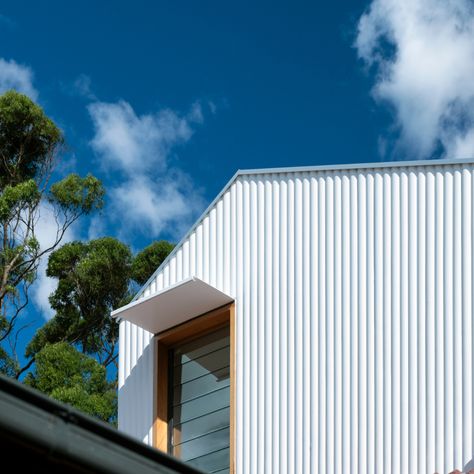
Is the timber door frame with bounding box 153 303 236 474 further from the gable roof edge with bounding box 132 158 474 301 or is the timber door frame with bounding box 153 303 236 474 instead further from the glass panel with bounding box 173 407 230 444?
the gable roof edge with bounding box 132 158 474 301

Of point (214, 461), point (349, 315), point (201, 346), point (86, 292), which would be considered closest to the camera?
point (349, 315)

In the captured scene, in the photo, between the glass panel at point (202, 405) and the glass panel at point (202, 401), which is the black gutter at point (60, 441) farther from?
the glass panel at point (202, 405)

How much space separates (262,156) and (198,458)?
39.2 m

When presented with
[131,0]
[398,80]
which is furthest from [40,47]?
[398,80]

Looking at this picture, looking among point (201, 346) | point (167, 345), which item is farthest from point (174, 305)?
point (167, 345)

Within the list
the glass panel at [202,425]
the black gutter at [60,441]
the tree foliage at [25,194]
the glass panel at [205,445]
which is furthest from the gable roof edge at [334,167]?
the tree foliage at [25,194]

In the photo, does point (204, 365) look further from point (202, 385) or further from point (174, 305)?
point (174, 305)

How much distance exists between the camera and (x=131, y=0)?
47.5 metres

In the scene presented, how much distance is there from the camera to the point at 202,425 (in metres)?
10.3

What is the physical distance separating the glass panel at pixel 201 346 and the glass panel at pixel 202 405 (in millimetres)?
390

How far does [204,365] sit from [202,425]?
1.67 ft

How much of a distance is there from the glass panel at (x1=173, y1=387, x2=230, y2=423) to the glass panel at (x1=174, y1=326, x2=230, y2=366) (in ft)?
1.28

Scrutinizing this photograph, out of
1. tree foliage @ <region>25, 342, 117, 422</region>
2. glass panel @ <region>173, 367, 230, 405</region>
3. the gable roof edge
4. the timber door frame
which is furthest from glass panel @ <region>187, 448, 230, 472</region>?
tree foliage @ <region>25, 342, 117, 422</region>

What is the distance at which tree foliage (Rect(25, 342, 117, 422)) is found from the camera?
25312mm
